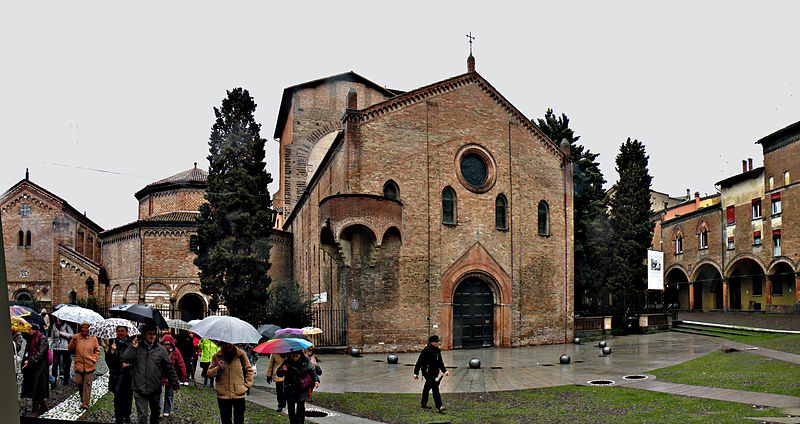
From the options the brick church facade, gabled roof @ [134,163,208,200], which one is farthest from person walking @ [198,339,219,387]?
gabled roof @ [134,163,208,200]

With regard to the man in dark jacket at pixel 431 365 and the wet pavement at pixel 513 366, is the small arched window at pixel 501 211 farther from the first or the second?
the man in dark jacket at pixel 431 365

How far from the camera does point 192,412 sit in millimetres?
10930

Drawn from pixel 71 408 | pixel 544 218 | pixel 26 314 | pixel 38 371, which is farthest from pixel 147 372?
pixel 544 218

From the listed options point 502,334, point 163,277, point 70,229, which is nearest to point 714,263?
point 502,334

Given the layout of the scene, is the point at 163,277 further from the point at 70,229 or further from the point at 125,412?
the point at 125,412

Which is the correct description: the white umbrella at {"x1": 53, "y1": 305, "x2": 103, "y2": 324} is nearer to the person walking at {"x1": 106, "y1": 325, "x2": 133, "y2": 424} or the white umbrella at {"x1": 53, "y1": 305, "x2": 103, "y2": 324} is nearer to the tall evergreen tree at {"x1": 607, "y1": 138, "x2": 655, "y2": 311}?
the person walking at {"x1": 106, "y1": 325, "x2": 133, "y2": 424}

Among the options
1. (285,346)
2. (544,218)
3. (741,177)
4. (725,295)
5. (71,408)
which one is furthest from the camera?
(725,295)

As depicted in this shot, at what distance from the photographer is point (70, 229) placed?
752 inches

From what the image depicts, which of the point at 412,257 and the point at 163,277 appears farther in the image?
the point at 163,277

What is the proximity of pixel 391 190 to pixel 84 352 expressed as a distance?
15.1 m

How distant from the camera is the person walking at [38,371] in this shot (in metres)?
9.54

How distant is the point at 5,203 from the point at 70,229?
643 cm

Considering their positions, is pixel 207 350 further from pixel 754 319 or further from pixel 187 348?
pixel 754 319

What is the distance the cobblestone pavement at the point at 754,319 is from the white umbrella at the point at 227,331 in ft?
96.5
